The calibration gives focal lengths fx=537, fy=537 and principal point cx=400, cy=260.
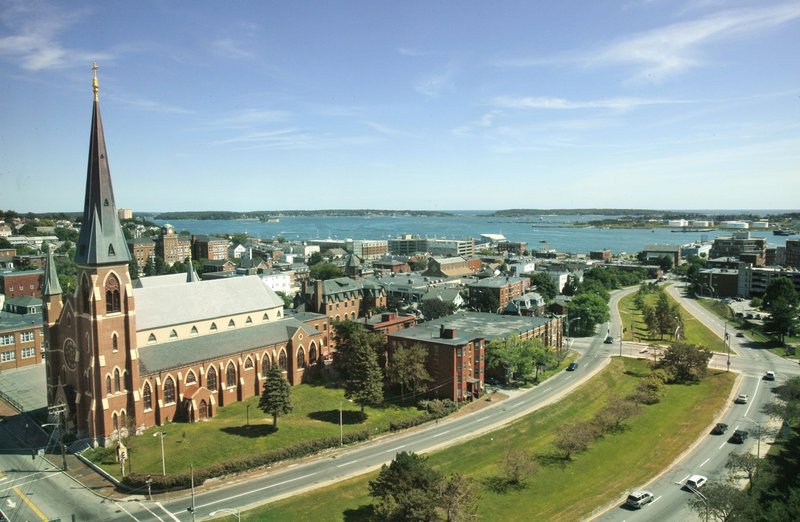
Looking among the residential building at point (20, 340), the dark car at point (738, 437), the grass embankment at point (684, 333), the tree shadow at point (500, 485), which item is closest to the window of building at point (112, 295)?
the residential building at point (20, 340)

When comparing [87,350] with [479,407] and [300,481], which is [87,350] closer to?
[300,481]

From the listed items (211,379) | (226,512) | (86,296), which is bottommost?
(226,512)

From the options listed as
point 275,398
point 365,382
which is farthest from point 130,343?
point 365,382

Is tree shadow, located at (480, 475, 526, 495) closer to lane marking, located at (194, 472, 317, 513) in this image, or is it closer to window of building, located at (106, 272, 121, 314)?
lane marking, located at (194, 472, 317, 513)

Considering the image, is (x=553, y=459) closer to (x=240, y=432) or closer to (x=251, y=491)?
(x=251, y=491)

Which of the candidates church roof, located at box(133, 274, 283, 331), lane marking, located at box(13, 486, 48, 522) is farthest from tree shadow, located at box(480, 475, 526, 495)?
church roof, located at box(133, 274, 283, 331)

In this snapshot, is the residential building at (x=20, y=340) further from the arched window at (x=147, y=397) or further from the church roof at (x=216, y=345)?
the arched window at (x=147, y=397)
